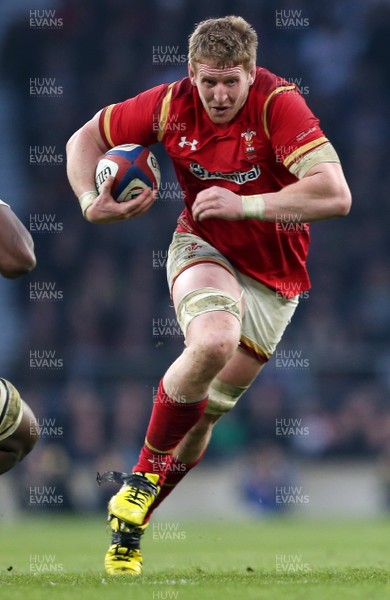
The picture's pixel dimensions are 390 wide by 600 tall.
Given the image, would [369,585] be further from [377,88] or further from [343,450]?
[377,88]

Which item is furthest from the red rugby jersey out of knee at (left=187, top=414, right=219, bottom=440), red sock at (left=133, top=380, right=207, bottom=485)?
red sock at (left=133, top=380, right=207, bottom=485)

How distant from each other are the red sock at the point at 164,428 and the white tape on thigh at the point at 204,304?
1.17ft

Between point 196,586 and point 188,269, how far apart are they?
1.81 meters

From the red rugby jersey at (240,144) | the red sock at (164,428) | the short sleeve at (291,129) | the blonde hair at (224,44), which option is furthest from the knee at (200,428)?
the blonde hair at (224,44)

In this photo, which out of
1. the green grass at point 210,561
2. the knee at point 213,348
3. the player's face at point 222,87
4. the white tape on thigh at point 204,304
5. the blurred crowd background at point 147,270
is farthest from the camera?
the blurred crowd background at point 147,270

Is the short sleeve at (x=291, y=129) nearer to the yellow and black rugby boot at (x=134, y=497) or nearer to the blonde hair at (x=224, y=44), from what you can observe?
the blonde hair at (x=224, y=44)

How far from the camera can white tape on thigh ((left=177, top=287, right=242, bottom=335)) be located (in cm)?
549

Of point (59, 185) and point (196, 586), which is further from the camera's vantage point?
point (59, 185)

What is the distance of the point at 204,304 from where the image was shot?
5504mm

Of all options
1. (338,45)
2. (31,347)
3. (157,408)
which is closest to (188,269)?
(157,408)

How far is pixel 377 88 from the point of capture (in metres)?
17.5

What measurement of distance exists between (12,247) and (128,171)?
1.41 metres

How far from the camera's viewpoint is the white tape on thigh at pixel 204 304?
5492 mm

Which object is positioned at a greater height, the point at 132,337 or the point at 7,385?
the point at 7,385
